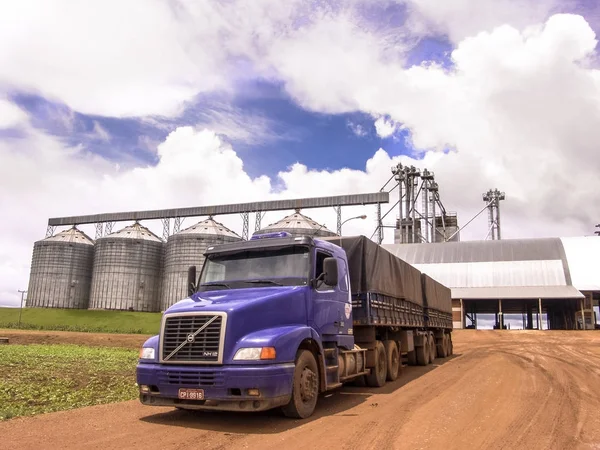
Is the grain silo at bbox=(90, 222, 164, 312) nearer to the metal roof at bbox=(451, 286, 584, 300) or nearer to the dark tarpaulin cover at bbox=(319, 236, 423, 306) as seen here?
the metal roof at bbox=(451, 286, 584, 300)

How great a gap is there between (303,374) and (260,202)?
2378 inches

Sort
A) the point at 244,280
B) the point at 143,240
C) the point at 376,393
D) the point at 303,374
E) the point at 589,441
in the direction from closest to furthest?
the point at 589,441, the point at 303,374, the point at 244,280, the point at 376,393, the point at 143,240

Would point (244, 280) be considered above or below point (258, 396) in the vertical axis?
above

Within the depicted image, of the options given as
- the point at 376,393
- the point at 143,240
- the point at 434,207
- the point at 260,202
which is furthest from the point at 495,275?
the point at 376,393

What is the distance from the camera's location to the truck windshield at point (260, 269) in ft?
31.2

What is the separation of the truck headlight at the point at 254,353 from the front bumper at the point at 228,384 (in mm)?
140

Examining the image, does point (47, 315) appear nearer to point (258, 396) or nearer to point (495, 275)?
point (495, 275)

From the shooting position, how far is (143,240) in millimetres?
66312

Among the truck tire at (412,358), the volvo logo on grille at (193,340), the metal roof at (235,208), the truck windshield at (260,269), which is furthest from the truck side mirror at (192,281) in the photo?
the metal roof at (235,208)

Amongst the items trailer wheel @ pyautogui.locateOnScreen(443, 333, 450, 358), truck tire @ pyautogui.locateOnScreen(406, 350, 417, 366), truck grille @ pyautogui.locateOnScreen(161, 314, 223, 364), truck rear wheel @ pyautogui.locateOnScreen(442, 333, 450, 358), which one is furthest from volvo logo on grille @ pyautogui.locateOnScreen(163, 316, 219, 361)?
trailer wheel @ pyautogui.locateOnScreen(443, 333, 450, 358)

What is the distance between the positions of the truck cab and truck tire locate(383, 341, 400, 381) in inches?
152

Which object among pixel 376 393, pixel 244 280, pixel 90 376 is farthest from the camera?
pixel 90 376

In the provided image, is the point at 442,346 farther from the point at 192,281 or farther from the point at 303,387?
the point at 303,387

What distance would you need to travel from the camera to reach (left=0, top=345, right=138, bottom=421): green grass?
33.3 ft
